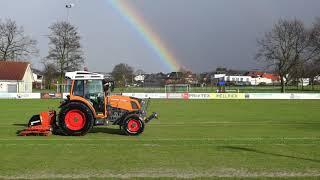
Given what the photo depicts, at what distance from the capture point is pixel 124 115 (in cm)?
1838

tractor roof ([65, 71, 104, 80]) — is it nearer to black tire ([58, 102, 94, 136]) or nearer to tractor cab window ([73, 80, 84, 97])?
tractor cab window ([73, 80, 84, 97])

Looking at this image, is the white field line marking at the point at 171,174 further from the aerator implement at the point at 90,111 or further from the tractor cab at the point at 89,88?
the tractor cab at the point at 89,88

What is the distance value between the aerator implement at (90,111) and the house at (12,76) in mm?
70498

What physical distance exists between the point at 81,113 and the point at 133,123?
1949 mm

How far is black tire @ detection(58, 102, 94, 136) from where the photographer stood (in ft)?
58.3

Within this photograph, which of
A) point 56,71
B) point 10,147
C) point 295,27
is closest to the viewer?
point 10,147

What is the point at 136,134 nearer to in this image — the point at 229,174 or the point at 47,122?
the point at 47,122

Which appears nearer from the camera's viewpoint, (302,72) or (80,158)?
(80,158)

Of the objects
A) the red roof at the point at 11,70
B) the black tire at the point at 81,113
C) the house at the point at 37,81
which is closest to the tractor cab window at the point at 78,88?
the black tire at the point at 81,113

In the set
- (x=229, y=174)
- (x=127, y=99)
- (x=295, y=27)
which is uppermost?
(x=295, y=27)

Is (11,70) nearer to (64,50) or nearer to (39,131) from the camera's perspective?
(64,50)

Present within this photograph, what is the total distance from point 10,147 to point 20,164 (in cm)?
340

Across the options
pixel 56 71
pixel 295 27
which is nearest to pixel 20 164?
pixel 56 71

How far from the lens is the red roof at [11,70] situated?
3406 inches
